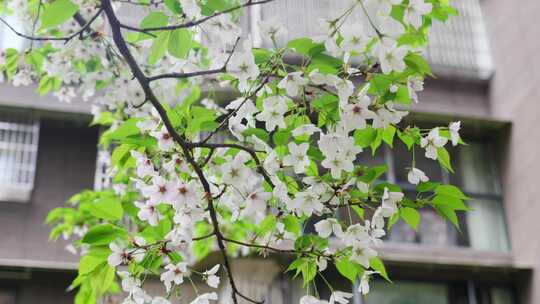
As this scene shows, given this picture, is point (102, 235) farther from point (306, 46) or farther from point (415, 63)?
point (415, 63)

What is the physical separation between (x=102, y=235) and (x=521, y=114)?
643cm

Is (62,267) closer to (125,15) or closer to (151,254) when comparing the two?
(125,15)

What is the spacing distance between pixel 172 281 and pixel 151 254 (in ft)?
0.51

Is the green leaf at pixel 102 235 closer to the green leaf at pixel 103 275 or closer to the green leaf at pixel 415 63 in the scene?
the green leaf at pixel 103 275

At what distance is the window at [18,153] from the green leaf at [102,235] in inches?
192

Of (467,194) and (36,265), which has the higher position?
(467,194)

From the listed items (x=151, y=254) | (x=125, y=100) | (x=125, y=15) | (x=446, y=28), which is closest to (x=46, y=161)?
(x=125, y=15)

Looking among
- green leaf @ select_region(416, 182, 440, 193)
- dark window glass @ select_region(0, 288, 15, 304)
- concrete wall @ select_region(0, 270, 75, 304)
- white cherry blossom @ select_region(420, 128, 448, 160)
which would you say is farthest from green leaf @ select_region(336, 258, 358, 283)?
dark window glass @ select_region(0, 288, 15, 304)

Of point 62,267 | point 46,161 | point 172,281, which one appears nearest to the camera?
point 172,281

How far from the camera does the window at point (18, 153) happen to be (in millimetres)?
7047

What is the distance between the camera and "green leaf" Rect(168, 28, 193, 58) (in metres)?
2.20

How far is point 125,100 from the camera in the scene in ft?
12.3

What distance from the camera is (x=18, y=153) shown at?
23.4ft

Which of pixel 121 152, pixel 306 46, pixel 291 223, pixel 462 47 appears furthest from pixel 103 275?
pixel 462 47
